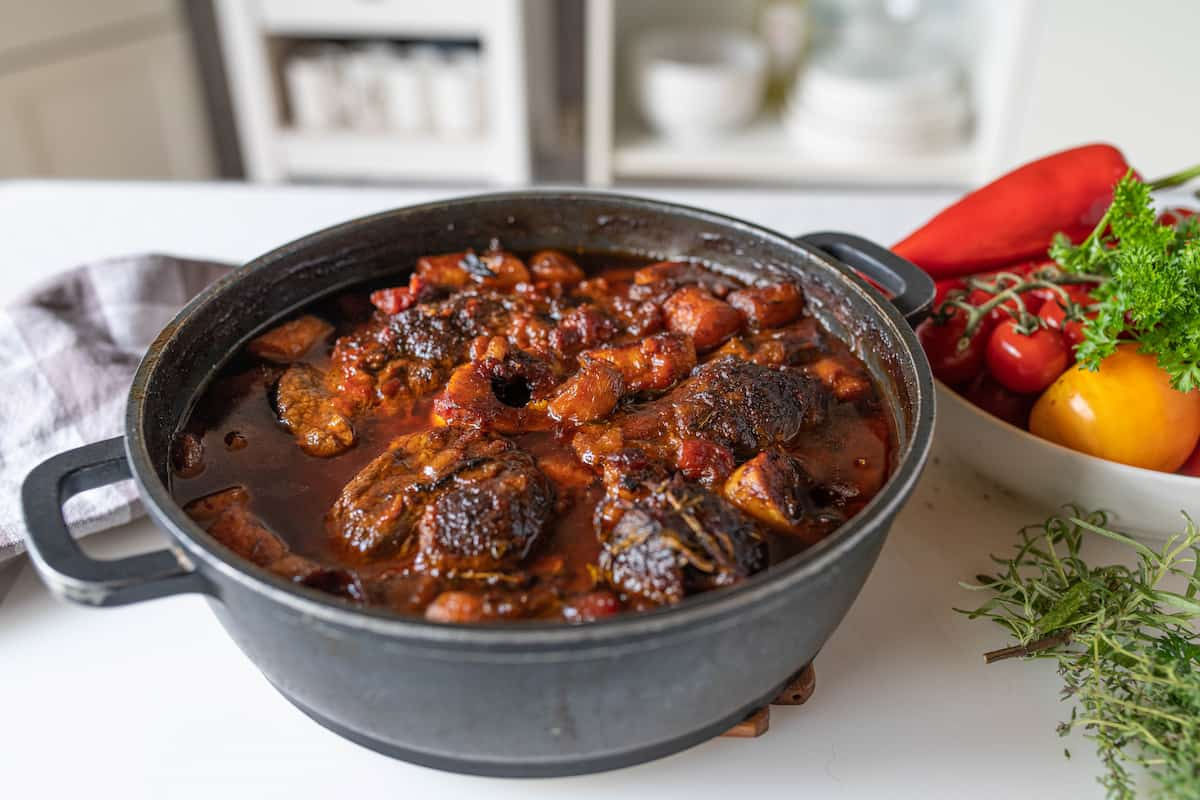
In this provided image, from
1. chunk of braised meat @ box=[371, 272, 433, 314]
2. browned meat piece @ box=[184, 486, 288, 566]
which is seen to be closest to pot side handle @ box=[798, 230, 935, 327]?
chunk of braised meat @ box=[371, 272, 433, 314]

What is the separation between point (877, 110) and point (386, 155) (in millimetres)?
2124

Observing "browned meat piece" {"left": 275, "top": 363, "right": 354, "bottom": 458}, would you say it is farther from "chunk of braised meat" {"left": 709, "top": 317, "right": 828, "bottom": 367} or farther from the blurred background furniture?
the blurred background furniture

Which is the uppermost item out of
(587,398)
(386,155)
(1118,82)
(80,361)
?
(587,398)

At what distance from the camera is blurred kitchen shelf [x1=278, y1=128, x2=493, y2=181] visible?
4328 millimetres

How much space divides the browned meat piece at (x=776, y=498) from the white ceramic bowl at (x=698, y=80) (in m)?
3.07

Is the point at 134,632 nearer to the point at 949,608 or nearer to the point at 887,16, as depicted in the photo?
the point at 949,608

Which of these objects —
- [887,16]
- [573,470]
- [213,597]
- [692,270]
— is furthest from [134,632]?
[887,16]

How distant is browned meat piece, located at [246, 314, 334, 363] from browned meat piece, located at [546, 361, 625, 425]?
456 mm

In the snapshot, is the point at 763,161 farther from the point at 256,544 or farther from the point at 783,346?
the point at 256,544

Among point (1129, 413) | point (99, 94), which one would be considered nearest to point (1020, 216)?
point (1129, 413)

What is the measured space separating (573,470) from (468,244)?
0.66 metres

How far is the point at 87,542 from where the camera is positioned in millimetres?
1613

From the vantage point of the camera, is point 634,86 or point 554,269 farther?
point 634,86

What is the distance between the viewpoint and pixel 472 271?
5.89 ft
